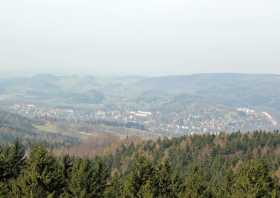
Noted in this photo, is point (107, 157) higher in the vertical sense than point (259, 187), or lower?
lower

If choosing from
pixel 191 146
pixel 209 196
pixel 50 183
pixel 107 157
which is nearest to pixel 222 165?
pixel 191 146

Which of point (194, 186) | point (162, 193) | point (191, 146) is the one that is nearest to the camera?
point (194, 186)

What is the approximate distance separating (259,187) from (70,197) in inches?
623

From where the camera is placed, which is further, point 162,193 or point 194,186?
point 162,193

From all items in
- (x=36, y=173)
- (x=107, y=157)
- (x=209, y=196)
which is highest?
(x=36, y=173)

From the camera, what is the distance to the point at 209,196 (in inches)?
1608

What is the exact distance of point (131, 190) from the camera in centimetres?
3872

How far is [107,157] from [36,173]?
354ft

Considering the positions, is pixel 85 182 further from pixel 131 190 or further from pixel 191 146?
pixel 191 146

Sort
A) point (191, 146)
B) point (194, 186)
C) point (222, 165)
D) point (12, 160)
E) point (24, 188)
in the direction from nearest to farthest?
point (24, 188), point (194, 186), point (12, 160), point (222, 165), point (191, 146)

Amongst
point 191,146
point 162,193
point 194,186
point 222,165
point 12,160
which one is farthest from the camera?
point 191,146

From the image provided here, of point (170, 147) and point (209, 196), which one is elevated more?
point (209, 196)

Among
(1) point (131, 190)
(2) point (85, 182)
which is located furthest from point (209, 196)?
(2) point (85, 182)

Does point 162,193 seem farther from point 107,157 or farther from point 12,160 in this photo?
point 107,157
